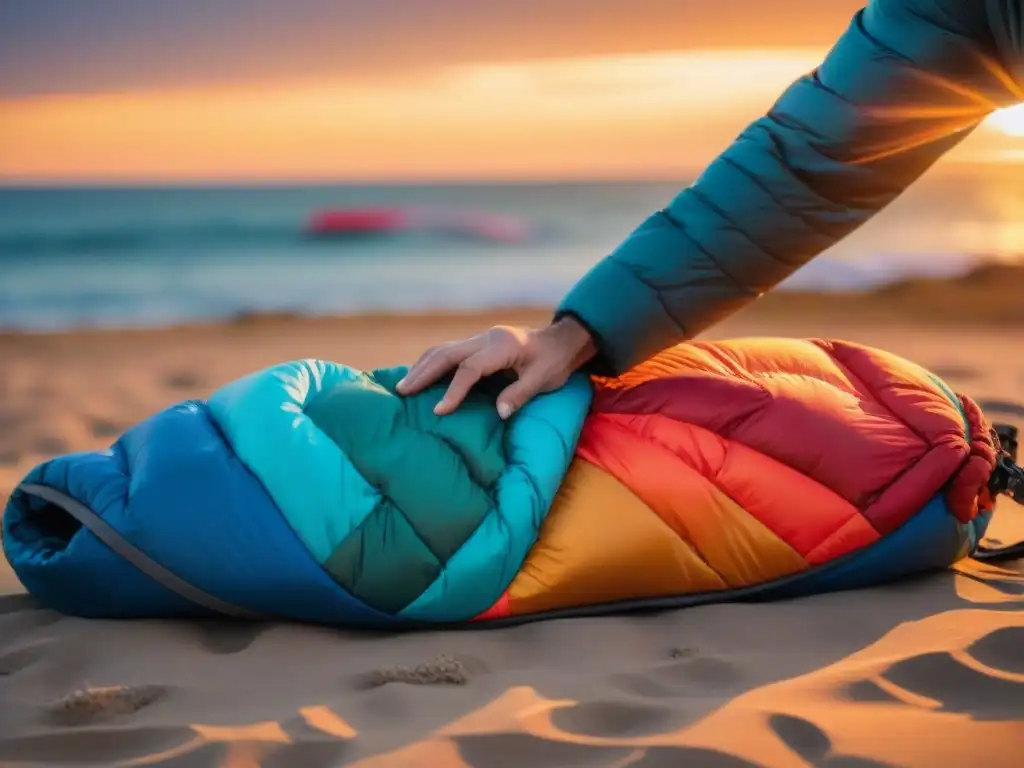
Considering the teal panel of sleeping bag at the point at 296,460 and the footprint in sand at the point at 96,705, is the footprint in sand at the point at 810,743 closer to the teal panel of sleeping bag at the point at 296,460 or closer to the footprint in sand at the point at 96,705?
the teal panel of sleeping bag at the point at 296,460

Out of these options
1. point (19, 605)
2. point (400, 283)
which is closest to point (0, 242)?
point (400, 283)

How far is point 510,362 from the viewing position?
1841mm

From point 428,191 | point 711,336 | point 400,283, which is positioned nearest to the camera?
point 711,336

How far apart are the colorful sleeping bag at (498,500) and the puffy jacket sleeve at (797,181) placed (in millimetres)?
149

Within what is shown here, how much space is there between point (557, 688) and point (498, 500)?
1.10 ft

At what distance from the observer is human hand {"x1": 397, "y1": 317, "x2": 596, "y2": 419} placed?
181 cm

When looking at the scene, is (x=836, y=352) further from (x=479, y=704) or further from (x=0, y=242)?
(x=0, y=242)

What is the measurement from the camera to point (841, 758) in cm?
128

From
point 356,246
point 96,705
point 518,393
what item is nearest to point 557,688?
point 518,393

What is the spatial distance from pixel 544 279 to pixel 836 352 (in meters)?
9.08

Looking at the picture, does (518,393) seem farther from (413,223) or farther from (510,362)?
(413,223)

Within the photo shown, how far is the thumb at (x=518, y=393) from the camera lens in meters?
1.80

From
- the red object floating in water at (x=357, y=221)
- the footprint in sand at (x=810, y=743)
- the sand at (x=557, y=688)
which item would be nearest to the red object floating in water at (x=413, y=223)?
the red object floating in water at (x=357, y=221)

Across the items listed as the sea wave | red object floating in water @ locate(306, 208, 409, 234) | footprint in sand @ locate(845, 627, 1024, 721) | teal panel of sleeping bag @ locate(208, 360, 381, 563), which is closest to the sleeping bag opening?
teal panel of sleeping bag @ locate(208, 360, 381, 563)
